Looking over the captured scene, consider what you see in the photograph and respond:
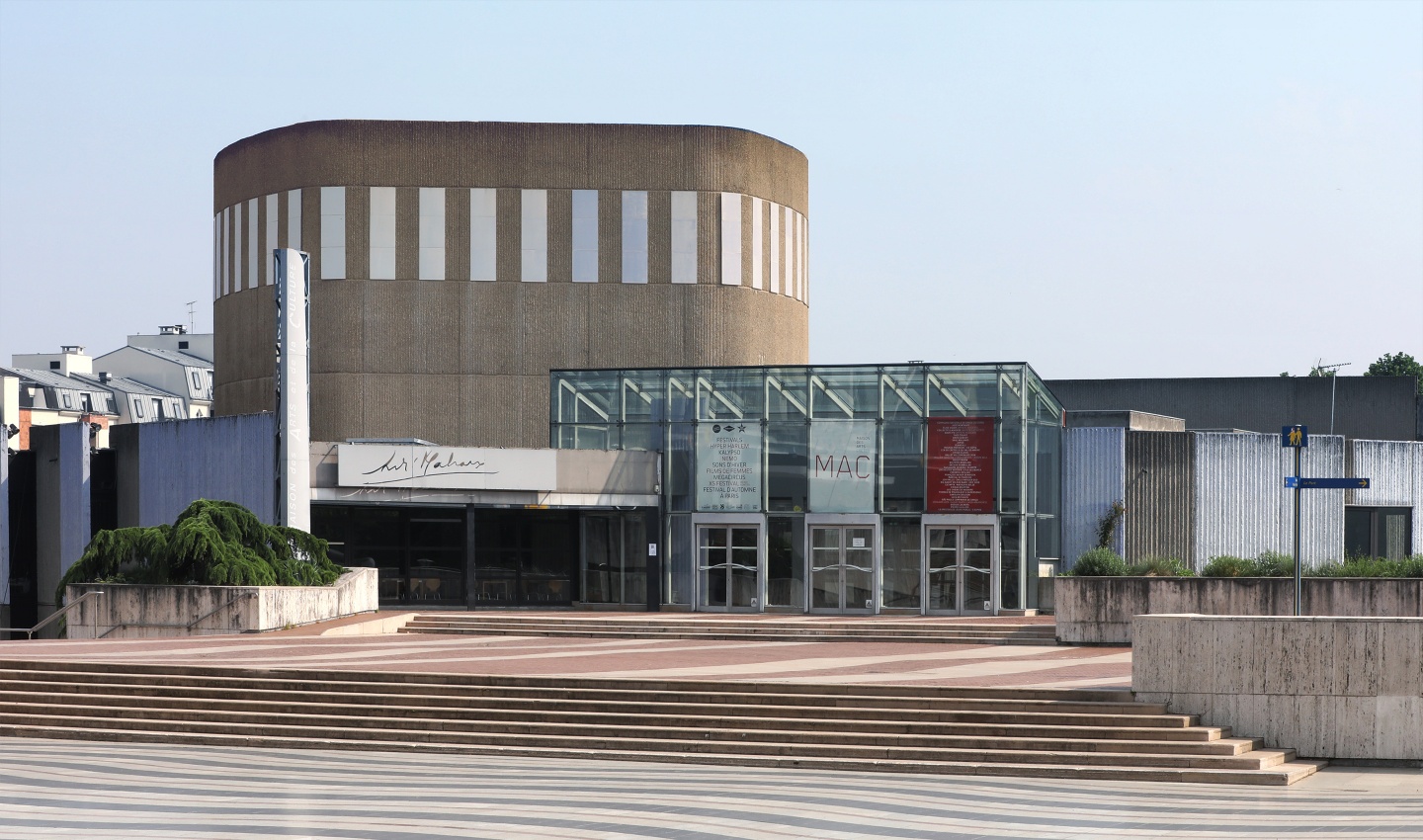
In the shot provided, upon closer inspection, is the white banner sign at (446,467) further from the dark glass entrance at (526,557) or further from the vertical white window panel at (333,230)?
the vertical white window panel at (333,230)

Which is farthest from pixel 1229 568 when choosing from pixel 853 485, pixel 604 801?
pixel 604 801

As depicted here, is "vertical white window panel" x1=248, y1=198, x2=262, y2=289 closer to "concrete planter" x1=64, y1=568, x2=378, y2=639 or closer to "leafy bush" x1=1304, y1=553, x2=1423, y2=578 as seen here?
"concrete planter" x1=64, y1=568, x2=378, y2=639

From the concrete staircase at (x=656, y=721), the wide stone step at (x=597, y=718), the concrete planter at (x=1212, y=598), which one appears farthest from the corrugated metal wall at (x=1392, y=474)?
the wide stone step at (x=597, y=718)

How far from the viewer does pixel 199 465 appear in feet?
123

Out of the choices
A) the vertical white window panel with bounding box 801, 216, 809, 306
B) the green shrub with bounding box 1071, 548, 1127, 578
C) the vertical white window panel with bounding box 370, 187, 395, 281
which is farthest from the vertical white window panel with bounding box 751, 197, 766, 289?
the green shrub with bounding box 1071, 548, 1127, 578

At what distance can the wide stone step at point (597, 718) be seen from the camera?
1772cm

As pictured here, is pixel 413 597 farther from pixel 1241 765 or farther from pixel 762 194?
pixel 1241 765

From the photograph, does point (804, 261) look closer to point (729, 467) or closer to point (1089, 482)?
point (729, 467)

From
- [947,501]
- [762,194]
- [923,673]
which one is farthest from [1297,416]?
[923,673]

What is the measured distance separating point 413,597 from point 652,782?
71.9 ft

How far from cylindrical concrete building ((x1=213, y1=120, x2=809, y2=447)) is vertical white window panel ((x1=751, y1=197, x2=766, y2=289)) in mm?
1283

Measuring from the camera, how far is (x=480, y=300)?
45719mm

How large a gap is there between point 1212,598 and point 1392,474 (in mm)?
Result: 14457

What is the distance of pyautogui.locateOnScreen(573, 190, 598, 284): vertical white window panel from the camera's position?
4619 centimetres
